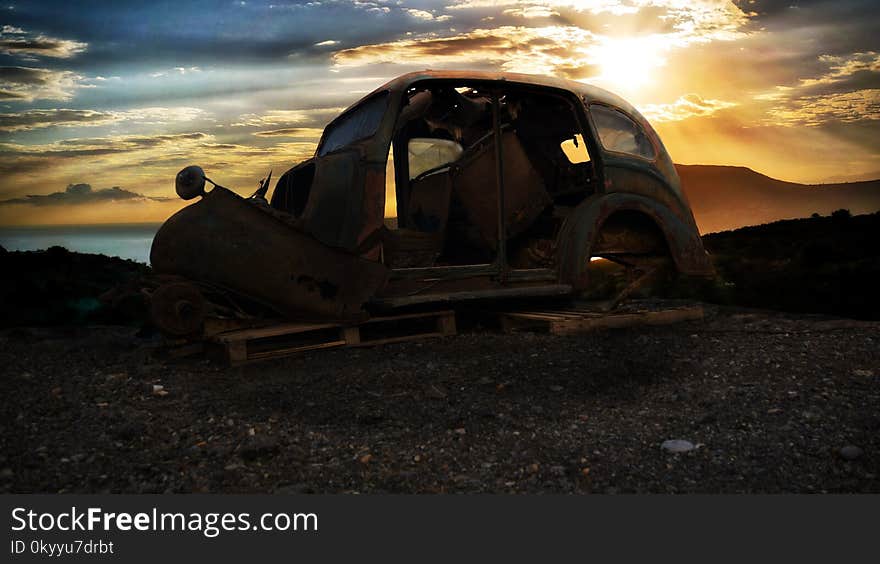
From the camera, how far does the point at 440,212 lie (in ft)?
21.5

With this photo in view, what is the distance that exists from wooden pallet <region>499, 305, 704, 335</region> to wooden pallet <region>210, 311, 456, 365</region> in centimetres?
63

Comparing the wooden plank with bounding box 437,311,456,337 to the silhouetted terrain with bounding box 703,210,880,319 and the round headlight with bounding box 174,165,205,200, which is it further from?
the silhouetted terrain with bounding box 703,210,880,319

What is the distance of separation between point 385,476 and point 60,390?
2.69 m

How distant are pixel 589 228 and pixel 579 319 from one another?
2.75ft

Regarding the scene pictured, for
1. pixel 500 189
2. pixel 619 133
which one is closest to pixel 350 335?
pixel 500 189

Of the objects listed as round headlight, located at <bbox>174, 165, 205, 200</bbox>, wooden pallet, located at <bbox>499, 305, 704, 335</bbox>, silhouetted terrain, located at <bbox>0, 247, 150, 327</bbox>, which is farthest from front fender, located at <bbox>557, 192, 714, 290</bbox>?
silhouetted terrain, located at <bbox>0, 247, 150, 327</bbox>

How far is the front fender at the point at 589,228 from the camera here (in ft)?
19.9

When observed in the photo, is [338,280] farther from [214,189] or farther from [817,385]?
[817,385]

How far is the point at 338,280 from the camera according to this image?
5195mm

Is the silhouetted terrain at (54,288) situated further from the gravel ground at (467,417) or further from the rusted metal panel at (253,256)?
the gravel ground at (467,417)

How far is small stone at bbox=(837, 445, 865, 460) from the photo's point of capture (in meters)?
3.09

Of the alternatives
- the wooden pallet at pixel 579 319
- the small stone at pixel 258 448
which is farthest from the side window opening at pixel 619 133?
the small stone at pixel 258 448

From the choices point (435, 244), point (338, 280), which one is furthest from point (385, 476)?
point (435, 244)

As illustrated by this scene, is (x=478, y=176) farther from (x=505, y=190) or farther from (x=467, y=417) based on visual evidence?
(x=467, y=417)
